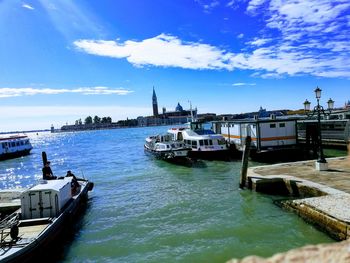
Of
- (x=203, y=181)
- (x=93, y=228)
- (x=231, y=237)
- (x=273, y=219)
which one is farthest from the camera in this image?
(x=203, y=181)

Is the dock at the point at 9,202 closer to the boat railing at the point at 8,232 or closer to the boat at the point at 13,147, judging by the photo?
the boat railing at the point at 8,232

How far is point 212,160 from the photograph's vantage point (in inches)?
1362

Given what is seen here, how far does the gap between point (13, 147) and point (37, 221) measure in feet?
183

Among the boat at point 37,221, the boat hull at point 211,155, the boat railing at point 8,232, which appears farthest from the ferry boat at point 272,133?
the boat railing at point 8,232

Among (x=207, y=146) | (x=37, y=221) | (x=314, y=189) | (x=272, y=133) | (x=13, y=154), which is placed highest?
(x=272, y=133)

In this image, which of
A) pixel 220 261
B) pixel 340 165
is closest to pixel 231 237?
pixel 220 261

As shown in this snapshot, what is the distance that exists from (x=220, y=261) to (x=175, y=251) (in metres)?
1.82

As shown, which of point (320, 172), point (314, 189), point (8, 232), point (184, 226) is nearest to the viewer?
point (8, 232)

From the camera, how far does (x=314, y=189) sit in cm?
1489

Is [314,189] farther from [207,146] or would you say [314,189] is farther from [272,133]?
[207,146]

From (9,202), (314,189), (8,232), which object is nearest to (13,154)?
(9,202)

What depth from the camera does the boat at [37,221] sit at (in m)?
10.8

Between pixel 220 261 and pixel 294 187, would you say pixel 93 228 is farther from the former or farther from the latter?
pixel 294 187

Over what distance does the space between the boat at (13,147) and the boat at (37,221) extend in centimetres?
4935
